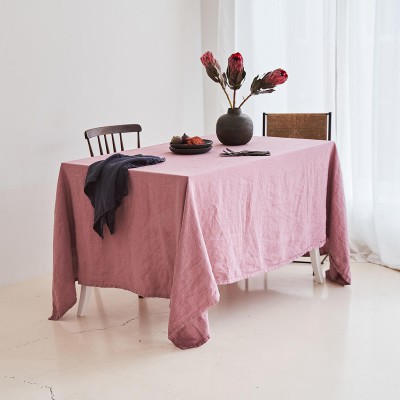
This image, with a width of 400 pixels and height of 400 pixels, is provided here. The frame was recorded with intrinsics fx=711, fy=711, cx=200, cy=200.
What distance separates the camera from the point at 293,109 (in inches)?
167

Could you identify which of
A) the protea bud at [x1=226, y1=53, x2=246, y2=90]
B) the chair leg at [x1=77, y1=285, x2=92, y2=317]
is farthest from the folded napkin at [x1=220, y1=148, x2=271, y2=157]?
the chair leg at [x1=77, y1=285, x2=92, y2=317]

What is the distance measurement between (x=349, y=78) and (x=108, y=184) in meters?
1.71

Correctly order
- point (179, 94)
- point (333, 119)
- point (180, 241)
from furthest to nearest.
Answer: point (179, 94)
point (333, 119)
point (180, 241)

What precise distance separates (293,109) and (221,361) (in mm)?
1965

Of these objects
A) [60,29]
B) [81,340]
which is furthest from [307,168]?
[60,29]

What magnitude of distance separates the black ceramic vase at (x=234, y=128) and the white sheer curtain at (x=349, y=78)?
83 cm

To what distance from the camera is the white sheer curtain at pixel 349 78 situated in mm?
3748

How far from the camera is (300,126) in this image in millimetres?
3773

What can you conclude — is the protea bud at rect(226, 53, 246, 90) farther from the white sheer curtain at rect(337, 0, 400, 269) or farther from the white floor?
the white floor

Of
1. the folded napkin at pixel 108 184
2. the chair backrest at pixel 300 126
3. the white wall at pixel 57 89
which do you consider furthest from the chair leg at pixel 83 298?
the chair backrest at pixel 300 126

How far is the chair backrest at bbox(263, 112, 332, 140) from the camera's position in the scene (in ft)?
12.2

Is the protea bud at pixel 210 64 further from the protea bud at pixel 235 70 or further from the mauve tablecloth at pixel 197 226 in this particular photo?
the mauve tablecloth at pixel 197 226

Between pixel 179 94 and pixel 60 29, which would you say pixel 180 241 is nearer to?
pixel 60 29

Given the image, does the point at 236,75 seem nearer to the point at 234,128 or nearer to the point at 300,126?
the point at 234,128
